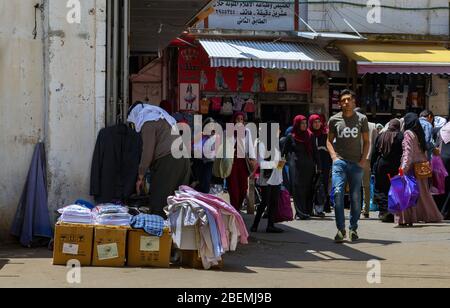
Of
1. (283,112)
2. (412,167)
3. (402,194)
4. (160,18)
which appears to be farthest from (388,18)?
(402,194)

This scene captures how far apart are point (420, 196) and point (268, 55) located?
6.77 m

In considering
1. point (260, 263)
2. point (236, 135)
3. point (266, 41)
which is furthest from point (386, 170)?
point (266, 41)

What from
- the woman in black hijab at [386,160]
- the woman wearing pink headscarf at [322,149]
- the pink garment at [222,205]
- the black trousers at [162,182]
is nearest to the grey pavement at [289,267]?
the pink garment at [222,205]

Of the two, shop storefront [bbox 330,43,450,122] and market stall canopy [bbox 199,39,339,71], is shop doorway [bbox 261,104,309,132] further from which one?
Result: market stall canopy [bbox 199,39,339,71]

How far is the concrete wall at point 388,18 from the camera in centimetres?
1878

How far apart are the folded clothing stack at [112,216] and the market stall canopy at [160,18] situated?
4265 mm

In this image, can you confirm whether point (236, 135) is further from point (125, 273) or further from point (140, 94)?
point (140, 94)

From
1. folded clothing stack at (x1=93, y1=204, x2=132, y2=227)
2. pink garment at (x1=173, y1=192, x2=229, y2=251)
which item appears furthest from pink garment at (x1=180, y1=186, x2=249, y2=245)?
folded clothing stack at (x1=93, y1=204, x2=132, y2=227)

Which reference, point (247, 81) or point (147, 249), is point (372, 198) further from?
point (147, 249)

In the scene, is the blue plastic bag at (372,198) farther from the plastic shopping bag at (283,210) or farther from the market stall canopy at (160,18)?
the market stall canopy at (160,18)

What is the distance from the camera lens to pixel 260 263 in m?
7.64

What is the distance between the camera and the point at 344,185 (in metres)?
9.15

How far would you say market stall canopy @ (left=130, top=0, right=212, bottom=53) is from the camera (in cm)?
1088

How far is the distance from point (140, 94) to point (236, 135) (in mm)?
8553
